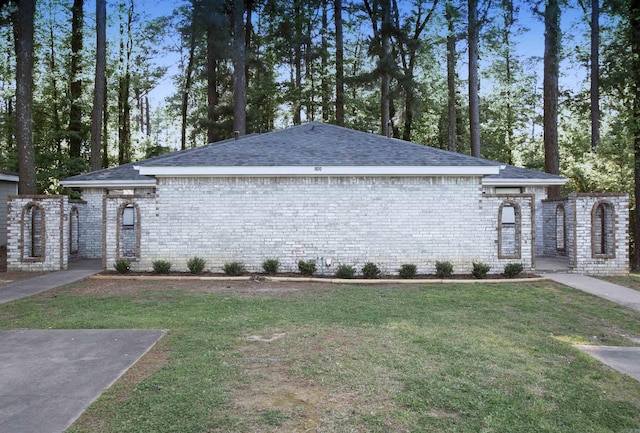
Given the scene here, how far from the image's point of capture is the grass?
3.19 metres

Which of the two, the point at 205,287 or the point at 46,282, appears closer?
the point at 205,287

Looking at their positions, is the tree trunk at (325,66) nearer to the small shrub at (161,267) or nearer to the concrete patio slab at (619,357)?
the small shrub at (161,267)

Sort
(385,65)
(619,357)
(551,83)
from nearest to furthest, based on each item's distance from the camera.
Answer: (619,357)
(551,83)
(385,65)

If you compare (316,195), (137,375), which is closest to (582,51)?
(316,195)

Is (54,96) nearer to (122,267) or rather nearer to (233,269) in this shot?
(122,267)

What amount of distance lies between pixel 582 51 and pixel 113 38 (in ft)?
91.1

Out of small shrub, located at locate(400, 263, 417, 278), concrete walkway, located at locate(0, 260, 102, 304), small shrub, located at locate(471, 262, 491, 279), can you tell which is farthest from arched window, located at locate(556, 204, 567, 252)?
concrete walkway, located at locate(0, 260, 102, 304)

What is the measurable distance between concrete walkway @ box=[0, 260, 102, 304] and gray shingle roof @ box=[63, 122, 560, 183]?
10.6 ft

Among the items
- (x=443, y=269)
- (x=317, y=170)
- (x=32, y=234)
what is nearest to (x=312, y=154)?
(x=317, y=170)

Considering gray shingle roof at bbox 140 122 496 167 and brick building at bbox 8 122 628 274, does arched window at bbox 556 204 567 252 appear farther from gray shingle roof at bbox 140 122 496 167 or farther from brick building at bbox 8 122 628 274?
gray shingle roof at bbox 140 122 496 167

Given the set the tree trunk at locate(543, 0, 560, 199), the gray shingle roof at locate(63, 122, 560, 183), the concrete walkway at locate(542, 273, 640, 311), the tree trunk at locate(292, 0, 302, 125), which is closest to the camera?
the concrete walkway at locate(542, 273, 640, 311)

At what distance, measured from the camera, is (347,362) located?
438 cm

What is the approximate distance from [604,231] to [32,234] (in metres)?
16.8

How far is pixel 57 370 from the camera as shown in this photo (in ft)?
13.7
